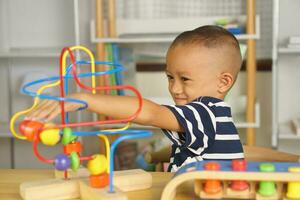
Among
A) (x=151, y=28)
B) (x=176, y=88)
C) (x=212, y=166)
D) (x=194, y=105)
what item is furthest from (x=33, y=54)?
(x=212, y=166)

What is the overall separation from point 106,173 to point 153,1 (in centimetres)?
238

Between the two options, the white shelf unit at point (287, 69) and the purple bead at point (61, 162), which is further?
the white shelf unit at point (287, 69)

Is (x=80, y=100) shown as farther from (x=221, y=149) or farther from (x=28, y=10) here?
(x=28, y=10)

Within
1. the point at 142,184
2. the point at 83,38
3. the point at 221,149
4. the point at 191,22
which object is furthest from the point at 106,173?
the point at 83,38

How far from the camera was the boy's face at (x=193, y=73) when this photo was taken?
49.5 inches

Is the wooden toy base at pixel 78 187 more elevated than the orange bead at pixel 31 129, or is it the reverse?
the orange bead at pixel 31 129

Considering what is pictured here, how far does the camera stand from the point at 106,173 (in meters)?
0.91

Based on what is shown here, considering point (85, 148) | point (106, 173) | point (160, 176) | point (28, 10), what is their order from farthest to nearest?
1. point (28, 10)
2. point (85, 148)
3. point (160, 176)
4. point (106, 173)

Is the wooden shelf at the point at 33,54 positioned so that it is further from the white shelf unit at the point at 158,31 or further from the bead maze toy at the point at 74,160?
the bead maze toy at the point at 74,160

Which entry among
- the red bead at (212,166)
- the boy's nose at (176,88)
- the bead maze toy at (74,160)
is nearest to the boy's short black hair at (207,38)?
the boy's nose at (176,88)

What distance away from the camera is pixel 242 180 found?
810 millimetres

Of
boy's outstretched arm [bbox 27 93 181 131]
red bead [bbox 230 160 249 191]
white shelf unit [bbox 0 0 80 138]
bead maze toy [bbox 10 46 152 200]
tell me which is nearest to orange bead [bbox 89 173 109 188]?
bead maze toy [bbox 10 46 152 200]

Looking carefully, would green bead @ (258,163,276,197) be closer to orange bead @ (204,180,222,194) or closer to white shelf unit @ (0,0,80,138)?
orange bead @ (204,180,222,194)

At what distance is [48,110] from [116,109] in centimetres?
12
